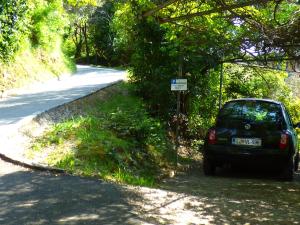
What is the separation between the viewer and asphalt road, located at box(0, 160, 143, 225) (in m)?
4.95

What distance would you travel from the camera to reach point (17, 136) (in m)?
9.06

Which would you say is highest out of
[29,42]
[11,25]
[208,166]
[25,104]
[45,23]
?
[45,23]

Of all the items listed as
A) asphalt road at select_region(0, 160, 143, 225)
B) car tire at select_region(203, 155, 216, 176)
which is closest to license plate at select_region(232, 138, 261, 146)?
car tire at select_region(203, 155, 216, 176)

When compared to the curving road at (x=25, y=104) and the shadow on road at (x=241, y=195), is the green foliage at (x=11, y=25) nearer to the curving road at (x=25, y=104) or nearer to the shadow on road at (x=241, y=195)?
the curving road at (x=25, y=104)

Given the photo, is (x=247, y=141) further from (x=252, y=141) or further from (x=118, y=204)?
(x=118, y=204)

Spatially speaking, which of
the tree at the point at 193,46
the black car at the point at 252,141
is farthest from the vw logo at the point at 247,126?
the tree at the point at 193,46

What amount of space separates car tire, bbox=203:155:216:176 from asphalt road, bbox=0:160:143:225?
3.64m

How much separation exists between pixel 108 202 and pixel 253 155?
439 cm

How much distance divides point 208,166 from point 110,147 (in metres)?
2.17

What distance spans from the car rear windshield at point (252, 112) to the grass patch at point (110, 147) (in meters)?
1.85

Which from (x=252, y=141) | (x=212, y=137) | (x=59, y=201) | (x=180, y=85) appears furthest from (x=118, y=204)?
(x=180, y=85)

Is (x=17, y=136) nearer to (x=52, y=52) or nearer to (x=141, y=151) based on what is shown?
(x=141, y=151)

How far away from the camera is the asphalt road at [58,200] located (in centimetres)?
495

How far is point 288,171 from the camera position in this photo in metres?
9.34
